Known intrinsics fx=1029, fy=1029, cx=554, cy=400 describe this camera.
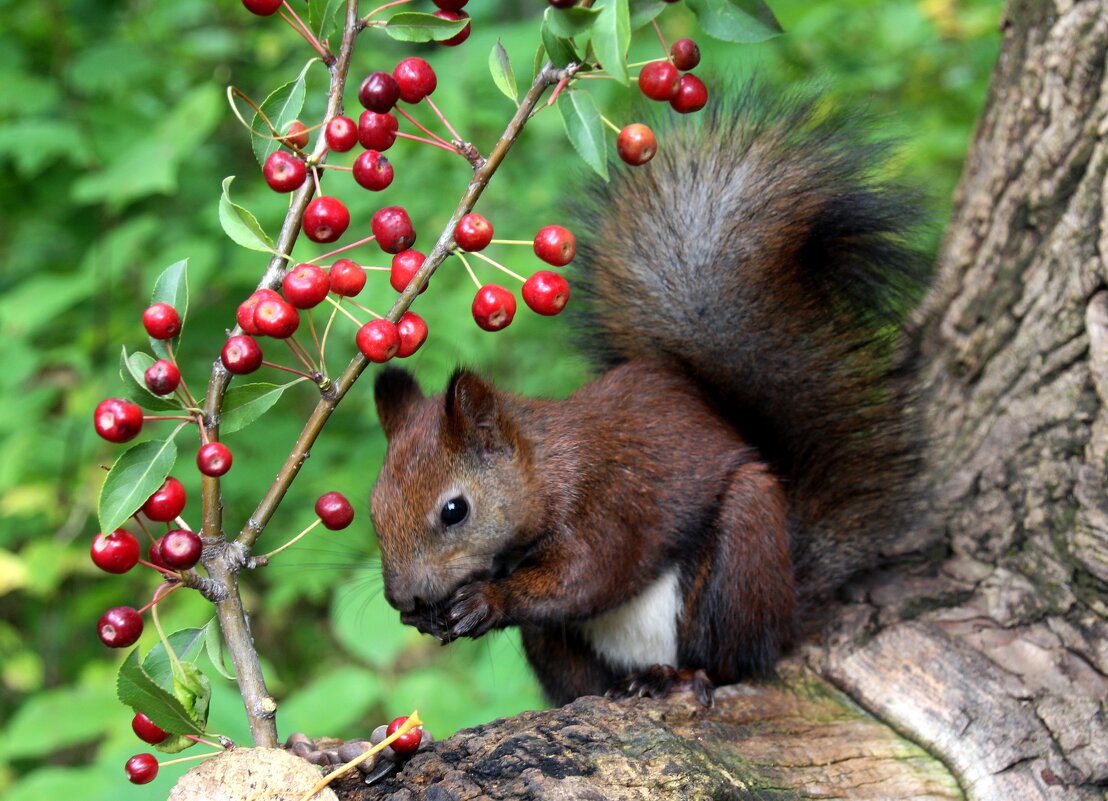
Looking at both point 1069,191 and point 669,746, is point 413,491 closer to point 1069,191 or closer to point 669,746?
point 669,746

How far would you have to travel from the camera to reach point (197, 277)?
2486 mm

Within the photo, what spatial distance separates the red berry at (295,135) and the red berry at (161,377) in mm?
273

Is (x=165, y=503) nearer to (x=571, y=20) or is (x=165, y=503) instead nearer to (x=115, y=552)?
(x=115, y=552)

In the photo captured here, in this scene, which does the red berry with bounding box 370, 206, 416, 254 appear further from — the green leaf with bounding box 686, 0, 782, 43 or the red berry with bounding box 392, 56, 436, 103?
the green leaf with bounding box 686, 0, 782, 43

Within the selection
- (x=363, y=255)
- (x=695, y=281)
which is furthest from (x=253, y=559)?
(x=363, y=255)

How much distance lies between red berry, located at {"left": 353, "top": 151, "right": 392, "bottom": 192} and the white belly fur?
1.00 metres

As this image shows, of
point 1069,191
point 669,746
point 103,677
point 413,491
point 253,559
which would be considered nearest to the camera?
point 253,559

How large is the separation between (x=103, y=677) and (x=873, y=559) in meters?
2.36

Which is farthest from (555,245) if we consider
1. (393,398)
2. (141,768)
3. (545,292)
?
(393,398)

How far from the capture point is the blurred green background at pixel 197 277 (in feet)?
7.82

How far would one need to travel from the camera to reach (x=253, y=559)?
3.82 feet

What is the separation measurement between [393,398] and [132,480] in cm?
89

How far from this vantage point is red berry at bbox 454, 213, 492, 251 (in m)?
1.11

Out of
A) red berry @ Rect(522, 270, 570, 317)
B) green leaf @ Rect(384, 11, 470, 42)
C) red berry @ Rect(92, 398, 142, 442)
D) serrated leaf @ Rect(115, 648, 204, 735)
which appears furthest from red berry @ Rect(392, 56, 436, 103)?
serrated leaf @ Rect(115, 648, 204, 735)
